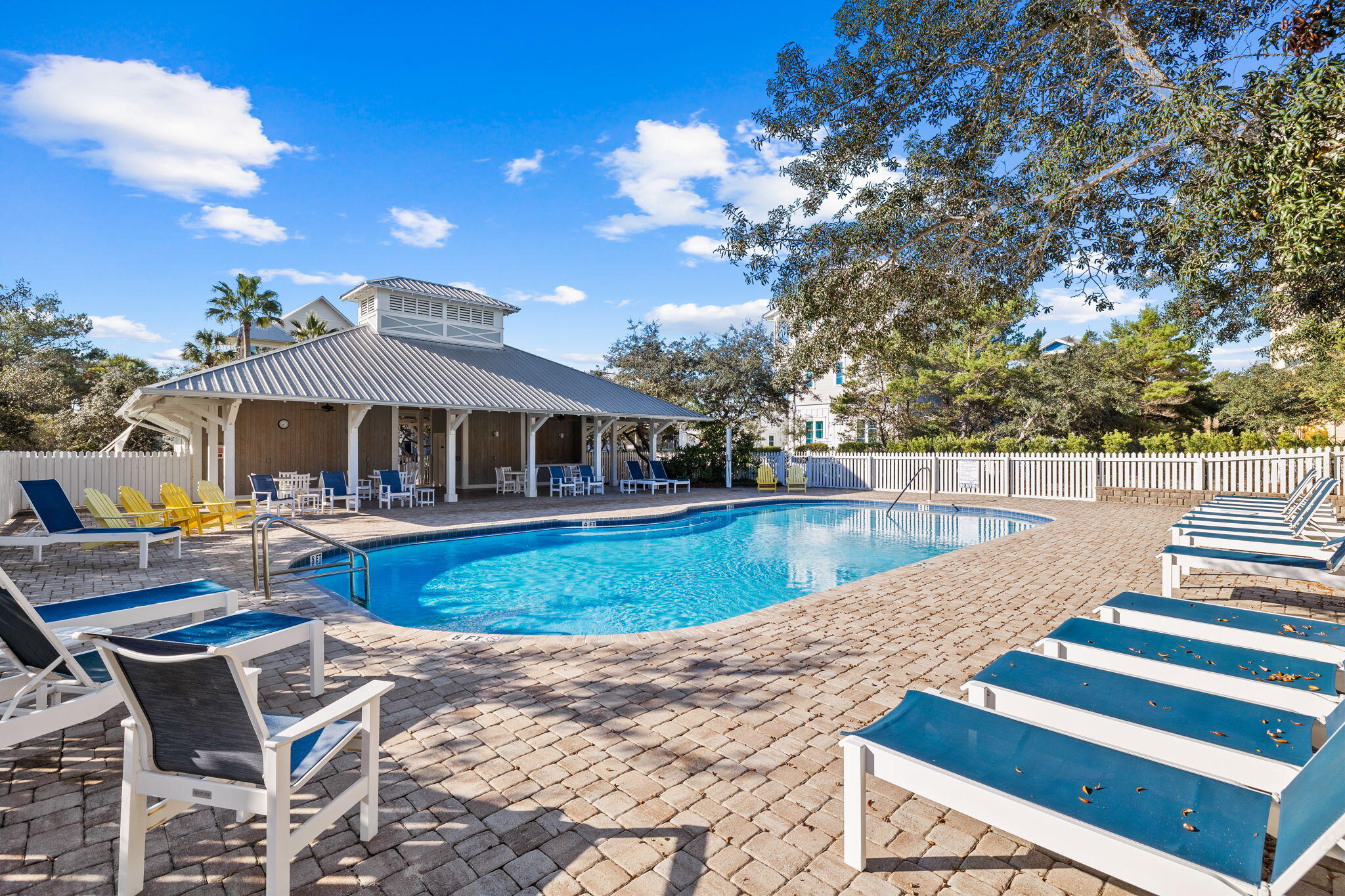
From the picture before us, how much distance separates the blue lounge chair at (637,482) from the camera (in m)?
19.2

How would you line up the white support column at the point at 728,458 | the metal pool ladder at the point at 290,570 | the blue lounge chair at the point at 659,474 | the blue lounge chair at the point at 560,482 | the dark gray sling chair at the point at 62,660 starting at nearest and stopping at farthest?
the dark gray sling chair at the point at 62,660 → the metal pool ladder at the point at 290,570 → the blue lounge chair at the point at 560,482 → the blue lounge chair at the point at 659,474 → the white support column at the point at 728,458

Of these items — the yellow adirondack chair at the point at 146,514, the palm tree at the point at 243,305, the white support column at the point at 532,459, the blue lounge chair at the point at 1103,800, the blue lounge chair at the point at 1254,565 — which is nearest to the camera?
the blue lounge chair at the point at 1103,800

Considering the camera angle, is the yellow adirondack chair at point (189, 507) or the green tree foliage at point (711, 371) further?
the green tree foliage at point (711, 371)

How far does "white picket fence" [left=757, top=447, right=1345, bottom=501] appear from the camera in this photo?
13.6 m

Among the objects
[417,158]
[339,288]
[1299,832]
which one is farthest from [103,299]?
[1299,832]

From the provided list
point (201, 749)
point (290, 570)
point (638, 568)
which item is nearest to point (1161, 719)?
point (201, 749)

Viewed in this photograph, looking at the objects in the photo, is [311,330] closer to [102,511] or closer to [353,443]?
[353,443]

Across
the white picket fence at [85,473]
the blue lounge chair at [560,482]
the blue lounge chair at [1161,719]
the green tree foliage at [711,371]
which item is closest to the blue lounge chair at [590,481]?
the blue lounge chair at [560,482]

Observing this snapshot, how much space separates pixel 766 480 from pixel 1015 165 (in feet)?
38.7

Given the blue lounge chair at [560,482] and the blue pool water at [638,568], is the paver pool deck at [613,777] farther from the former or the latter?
the blue lounge chair at [560,482]

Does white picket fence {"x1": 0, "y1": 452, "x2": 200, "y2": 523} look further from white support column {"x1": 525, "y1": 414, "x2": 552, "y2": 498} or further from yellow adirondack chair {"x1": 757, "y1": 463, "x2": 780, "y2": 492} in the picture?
yellow adirondack chair {"x1": 757, "y1": 463, "x2": 780, "y2": 492}

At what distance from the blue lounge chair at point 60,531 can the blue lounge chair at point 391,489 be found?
235 inches

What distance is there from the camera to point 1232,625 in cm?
357

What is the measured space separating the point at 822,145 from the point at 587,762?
9.93m
